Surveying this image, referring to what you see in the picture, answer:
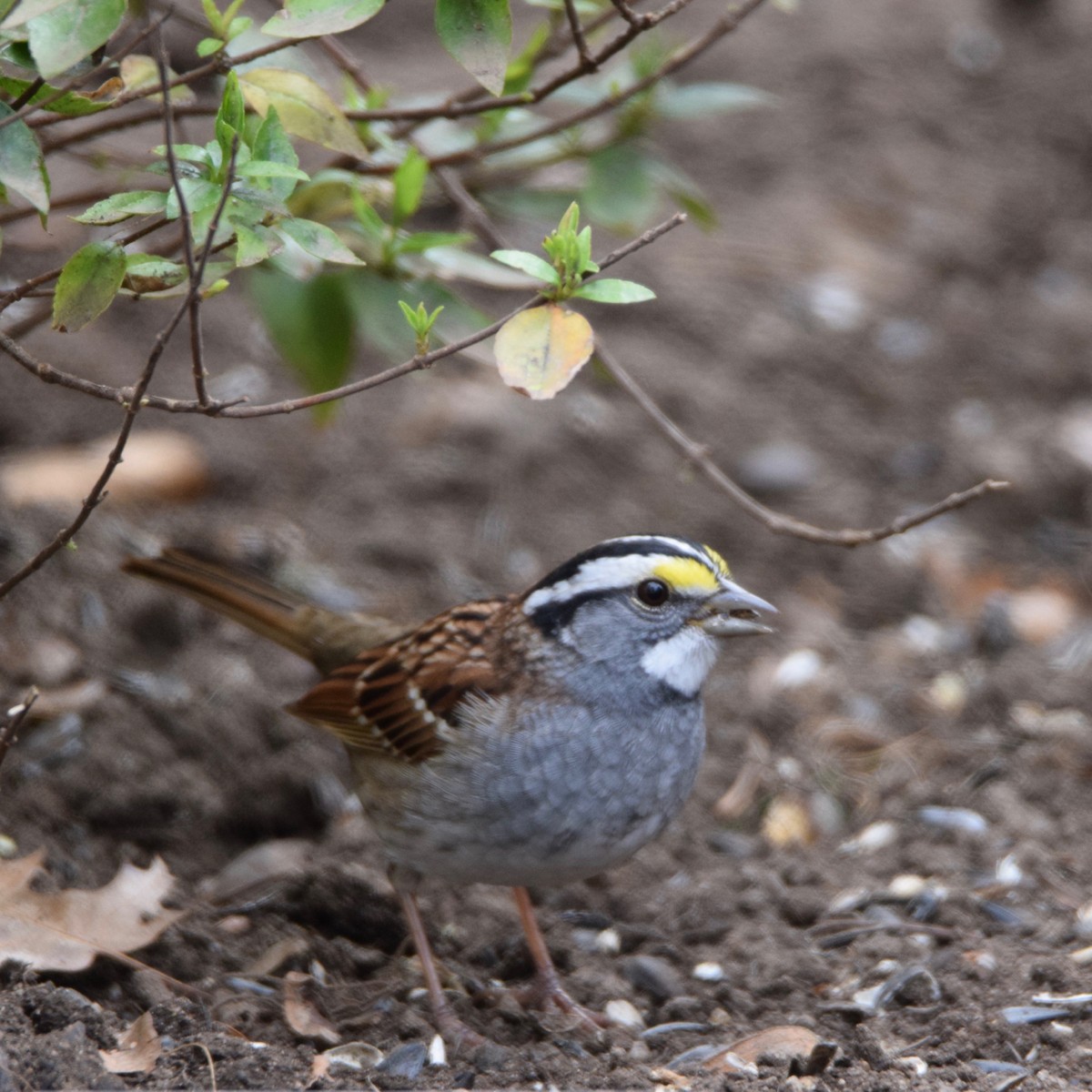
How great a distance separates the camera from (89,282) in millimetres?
2705

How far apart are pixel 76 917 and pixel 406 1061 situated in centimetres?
75

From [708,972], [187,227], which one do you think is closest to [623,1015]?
[708,972]

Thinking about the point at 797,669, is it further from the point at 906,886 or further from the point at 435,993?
the point at 435,993

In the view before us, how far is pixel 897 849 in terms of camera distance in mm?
4164

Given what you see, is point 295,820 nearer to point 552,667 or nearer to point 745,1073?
point 552,667

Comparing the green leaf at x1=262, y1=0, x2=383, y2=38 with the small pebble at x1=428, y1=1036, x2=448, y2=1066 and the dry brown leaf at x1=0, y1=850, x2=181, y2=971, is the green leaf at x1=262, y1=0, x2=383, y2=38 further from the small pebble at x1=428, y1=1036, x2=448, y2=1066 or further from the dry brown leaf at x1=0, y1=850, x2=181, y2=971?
the small pebble at x1=428, y1=1036, x2=448, y2=1066

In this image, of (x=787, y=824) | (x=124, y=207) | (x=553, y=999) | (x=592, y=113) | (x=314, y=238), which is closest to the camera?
(x=124, y=207)

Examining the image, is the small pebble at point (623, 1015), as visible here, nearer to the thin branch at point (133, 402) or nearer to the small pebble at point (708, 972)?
the small pebble at point (708, 972)

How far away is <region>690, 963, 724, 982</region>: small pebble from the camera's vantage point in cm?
361

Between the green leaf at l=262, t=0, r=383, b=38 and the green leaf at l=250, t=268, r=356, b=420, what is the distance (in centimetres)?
120

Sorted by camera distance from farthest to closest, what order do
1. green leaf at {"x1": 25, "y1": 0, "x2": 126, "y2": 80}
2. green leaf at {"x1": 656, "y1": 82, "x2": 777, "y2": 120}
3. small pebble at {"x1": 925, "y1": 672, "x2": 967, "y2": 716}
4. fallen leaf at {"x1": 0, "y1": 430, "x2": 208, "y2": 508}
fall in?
fallen leaf at {"x1": 0, "y1": 430, "x2": 208, "y2": 508}
small pebble at {"x1": 925, "y1": 672, "x2": 967, "y2": 716}
green leaf at {"x1": 656, "y1": 82, "x2": 777, "y2": 120}
green leaf at {"x1": 25, "y1": 0, "x2": 126, "y2": 80}

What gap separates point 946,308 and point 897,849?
10.9 feet

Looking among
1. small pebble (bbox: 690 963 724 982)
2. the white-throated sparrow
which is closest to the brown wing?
the white-throated sparrow

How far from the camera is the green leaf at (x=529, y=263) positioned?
2.62 m
